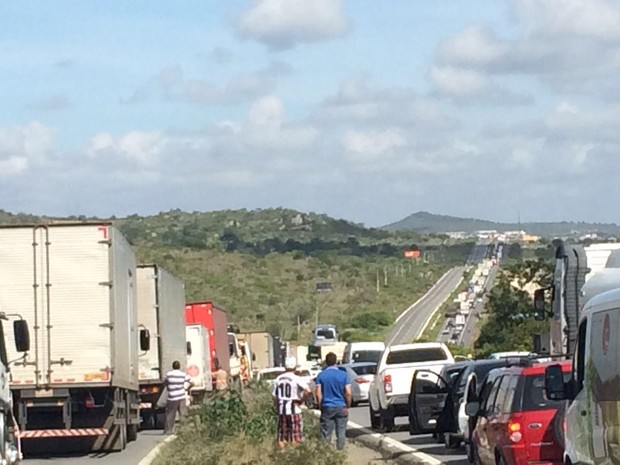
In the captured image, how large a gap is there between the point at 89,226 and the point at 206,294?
83140mm

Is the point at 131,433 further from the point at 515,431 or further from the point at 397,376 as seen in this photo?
the point at 515,431

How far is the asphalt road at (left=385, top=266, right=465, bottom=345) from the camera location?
104512 millimetres

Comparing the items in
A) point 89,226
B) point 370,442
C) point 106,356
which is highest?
point 89,226

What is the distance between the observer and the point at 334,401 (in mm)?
21094

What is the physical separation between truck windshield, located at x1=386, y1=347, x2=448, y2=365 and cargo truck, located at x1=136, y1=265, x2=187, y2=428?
15.5 feet

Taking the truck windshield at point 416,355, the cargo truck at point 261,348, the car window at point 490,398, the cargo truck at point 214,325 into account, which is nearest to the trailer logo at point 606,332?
the car window at point 490,398

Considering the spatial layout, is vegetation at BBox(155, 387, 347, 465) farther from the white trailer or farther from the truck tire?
the white trailer

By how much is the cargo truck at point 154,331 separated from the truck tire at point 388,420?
4855mm

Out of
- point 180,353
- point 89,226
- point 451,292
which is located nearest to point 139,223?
point 451,292

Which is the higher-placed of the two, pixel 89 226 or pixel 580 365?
pixel 89 226

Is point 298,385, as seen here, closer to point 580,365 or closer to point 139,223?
point 580,365

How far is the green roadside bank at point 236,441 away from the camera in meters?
18.1

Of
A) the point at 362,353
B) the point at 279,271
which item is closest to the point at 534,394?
the point at 362,353

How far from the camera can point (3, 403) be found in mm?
15273
